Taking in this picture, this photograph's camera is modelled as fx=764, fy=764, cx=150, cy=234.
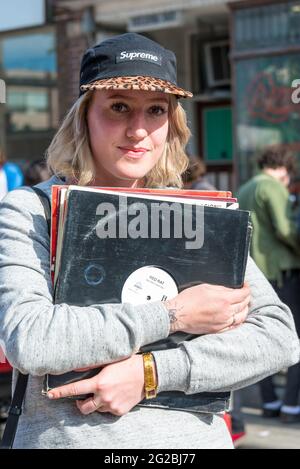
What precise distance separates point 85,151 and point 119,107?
15 centimetres

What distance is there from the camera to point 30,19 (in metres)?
9.66

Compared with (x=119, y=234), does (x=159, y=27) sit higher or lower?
higher

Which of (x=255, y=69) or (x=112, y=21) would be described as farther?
(x=112, y=21)

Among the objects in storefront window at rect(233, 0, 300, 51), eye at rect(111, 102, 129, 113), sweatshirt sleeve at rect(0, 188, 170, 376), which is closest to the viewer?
sweatshirt sleeve at rect(0, 188, 170, 376)

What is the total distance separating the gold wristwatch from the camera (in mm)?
1719

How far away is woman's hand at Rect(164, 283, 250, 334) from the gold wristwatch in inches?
3.5

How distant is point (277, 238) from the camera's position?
5.88m

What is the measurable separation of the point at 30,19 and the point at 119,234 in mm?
8501

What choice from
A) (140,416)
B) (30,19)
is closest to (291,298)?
(140,416)

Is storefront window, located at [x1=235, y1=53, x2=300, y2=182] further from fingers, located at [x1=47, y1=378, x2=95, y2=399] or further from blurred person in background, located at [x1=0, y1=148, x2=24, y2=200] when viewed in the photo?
fingers, located at [x1=47, y1=378, x2=95, y2=399]

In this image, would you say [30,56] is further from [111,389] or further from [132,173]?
[111,389]

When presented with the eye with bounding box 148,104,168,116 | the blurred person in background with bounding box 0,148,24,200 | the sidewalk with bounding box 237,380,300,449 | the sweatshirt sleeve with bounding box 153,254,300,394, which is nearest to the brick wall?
the blurred person in background with bounding box 0,148,24,200

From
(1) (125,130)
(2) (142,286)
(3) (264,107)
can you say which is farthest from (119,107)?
(3) (264,107)
